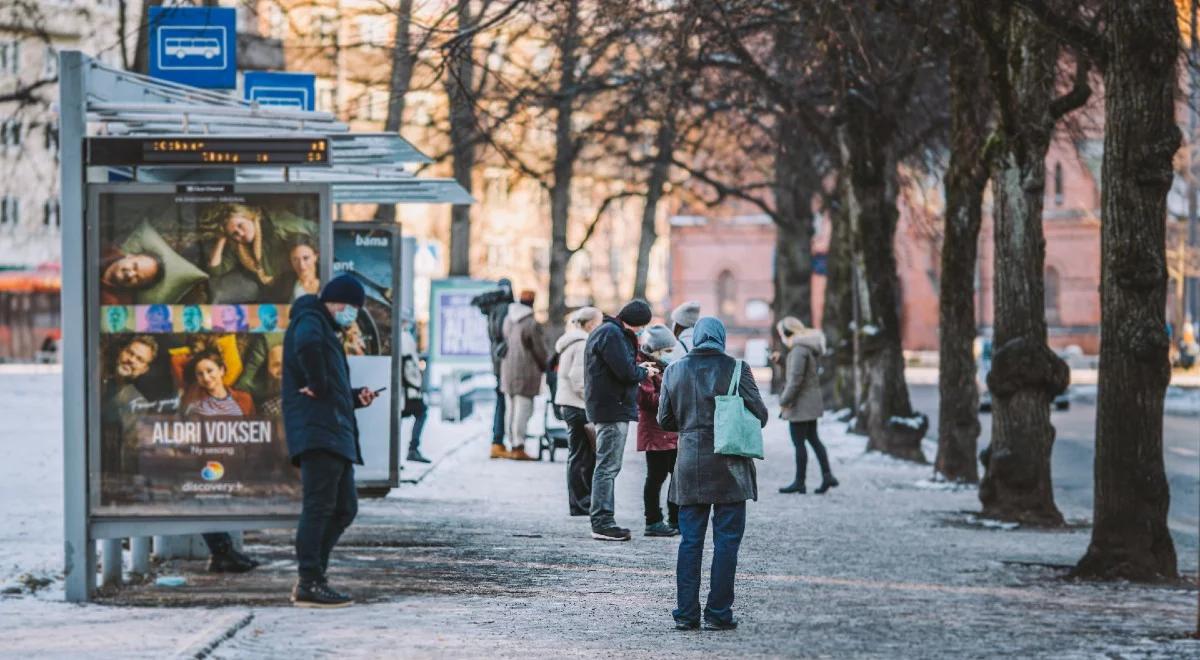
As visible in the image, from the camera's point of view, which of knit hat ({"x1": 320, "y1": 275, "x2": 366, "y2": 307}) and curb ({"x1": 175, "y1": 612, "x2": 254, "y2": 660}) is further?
knit hat ({"x1": 320, "y1": 275, "x2": 366, "y2": 307})

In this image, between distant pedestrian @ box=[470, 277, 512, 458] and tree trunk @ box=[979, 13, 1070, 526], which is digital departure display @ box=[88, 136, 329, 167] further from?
distant pedestrian @ box=[470, 277, 512, 458]

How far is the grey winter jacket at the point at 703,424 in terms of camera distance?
423 inches

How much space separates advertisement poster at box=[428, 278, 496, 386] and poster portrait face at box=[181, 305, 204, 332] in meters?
19.9

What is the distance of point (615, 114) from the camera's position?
99.0 feet

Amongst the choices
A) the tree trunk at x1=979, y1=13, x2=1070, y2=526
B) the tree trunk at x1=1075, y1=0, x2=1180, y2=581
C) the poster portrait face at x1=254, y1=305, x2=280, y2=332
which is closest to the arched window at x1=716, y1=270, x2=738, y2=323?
the tree trunk at x1=979, y1=13, x2=1070, y2=526

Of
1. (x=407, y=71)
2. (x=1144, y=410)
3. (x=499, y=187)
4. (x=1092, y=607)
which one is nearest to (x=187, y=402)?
(x=1092, y=607)

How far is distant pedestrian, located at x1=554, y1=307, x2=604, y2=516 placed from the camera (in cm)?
1608

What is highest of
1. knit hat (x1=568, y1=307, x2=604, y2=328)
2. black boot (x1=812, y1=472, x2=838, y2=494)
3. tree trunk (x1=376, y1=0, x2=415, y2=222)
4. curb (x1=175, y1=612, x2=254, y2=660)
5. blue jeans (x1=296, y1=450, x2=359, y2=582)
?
tree trunk (x1=376, y1=0, x2=415, y2=222)

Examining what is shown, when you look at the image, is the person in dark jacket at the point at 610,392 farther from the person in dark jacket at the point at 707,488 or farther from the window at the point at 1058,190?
the window at the point at 1058,190

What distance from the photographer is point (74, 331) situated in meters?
11.4

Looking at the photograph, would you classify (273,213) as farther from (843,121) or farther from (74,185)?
(843,121)

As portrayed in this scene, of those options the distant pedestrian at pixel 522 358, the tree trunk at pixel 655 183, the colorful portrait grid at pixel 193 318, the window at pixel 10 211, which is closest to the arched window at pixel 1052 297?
the window at pixel 10 211

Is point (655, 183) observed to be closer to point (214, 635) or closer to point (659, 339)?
point (659, 339)

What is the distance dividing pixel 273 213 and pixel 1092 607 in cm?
531
